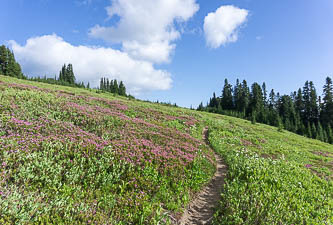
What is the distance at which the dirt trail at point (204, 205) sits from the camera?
597 centimetres

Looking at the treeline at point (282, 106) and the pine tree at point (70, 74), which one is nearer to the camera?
the treeline at point (282, 106)

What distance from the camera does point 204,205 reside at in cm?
702

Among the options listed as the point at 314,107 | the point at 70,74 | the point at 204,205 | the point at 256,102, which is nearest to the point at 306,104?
the point at 314,107

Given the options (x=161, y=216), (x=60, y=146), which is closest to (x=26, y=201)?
(x=60, y=146)

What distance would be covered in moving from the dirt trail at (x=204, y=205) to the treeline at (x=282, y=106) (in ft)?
207

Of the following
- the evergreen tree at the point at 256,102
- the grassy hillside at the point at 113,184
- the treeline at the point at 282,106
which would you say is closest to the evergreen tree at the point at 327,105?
the treeline at the point at 282,106

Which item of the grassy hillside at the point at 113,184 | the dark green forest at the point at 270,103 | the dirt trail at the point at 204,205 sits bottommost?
the dirt trail at the point at 204,205

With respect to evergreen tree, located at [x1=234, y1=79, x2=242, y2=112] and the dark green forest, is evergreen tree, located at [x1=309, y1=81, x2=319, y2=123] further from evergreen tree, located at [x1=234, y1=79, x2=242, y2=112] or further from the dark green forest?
evergreen tree, located at [x1=234, y1=79, x2=242, y2=112]

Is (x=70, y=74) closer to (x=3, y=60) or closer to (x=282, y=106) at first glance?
(x=3, y=60)

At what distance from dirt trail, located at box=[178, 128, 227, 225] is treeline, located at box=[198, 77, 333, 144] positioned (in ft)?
207

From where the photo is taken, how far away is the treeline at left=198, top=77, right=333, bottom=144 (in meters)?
69.9

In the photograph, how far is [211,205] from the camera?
703 cm

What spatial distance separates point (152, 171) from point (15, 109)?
953cm

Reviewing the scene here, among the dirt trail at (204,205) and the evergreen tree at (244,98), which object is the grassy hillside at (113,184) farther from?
the evergreen tree at (244,98)
